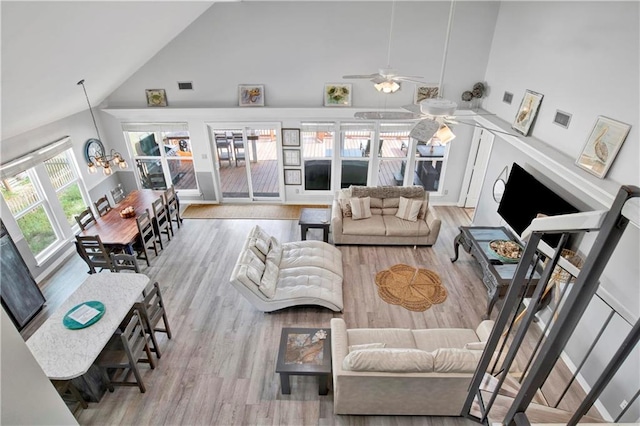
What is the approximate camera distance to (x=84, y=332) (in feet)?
10.8

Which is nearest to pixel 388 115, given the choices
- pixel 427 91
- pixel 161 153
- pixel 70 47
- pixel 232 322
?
pixel 232 322

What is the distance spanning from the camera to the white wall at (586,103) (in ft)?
10.5

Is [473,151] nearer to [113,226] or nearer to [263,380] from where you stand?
[263,380]

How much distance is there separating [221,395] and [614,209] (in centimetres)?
389

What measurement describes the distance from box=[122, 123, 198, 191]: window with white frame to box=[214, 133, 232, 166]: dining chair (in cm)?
129

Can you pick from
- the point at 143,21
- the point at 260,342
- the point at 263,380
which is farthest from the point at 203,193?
the point at 263,380

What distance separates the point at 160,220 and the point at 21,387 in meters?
5.49

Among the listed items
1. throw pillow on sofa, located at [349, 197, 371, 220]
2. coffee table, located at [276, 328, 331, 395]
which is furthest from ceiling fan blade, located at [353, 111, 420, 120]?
throw pillow on sofa, located at [349, 197, 371, 220]

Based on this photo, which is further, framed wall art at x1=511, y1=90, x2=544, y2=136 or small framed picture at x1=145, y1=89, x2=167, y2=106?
small framed picture at x1=145, y1=89, x2=167, y2=106

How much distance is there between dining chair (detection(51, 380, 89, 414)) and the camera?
3.35 metres

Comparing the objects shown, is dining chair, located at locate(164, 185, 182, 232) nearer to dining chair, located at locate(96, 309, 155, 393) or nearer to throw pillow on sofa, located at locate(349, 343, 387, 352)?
dining chair, located at locate(96, 309, 155, 393)

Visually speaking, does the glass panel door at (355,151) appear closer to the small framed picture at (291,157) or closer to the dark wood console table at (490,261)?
the small framed picture at (291,157)

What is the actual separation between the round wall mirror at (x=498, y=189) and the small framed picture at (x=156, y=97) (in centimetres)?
668

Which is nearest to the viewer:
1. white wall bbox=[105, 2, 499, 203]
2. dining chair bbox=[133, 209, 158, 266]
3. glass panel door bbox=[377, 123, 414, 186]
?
dining chair bbox=[133, 209, 158, 266]
